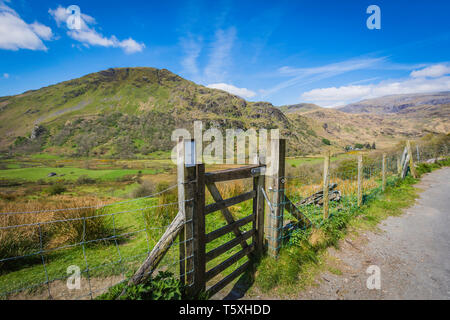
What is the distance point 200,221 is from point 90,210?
4621 millimetres

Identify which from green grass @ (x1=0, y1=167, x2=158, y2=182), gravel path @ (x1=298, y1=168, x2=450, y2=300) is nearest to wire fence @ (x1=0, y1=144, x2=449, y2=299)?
gravel path @ (x1=298, y1=168, x2=450, y2=300)

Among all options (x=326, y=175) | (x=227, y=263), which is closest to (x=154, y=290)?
(x=227, y=263)

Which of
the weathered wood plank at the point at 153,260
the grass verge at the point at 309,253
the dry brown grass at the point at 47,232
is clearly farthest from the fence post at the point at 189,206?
the dry brown grass at the point at 47,232

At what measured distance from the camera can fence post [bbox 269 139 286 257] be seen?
3959 millimetres

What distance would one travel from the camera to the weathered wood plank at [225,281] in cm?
331

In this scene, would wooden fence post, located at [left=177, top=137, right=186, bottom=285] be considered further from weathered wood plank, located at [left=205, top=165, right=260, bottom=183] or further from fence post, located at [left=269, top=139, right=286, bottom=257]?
fence post, located at [left=269, top=139, right=286, bottom=257]

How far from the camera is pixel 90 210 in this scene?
5.92 metres

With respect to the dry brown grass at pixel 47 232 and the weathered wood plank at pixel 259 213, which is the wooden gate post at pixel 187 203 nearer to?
the weathered wood plank at pixel 259 213

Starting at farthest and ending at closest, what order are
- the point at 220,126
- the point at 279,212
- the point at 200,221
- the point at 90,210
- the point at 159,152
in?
1. the point at 220,126
2. the point at 159,152
3. the point at 90,210
4. the point at 279,212
5. the point at 200,221

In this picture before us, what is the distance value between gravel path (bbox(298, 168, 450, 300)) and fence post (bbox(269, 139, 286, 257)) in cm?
94

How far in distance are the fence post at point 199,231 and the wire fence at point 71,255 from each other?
0.14m

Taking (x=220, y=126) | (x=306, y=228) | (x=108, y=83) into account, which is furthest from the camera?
(x=108, y=83)
